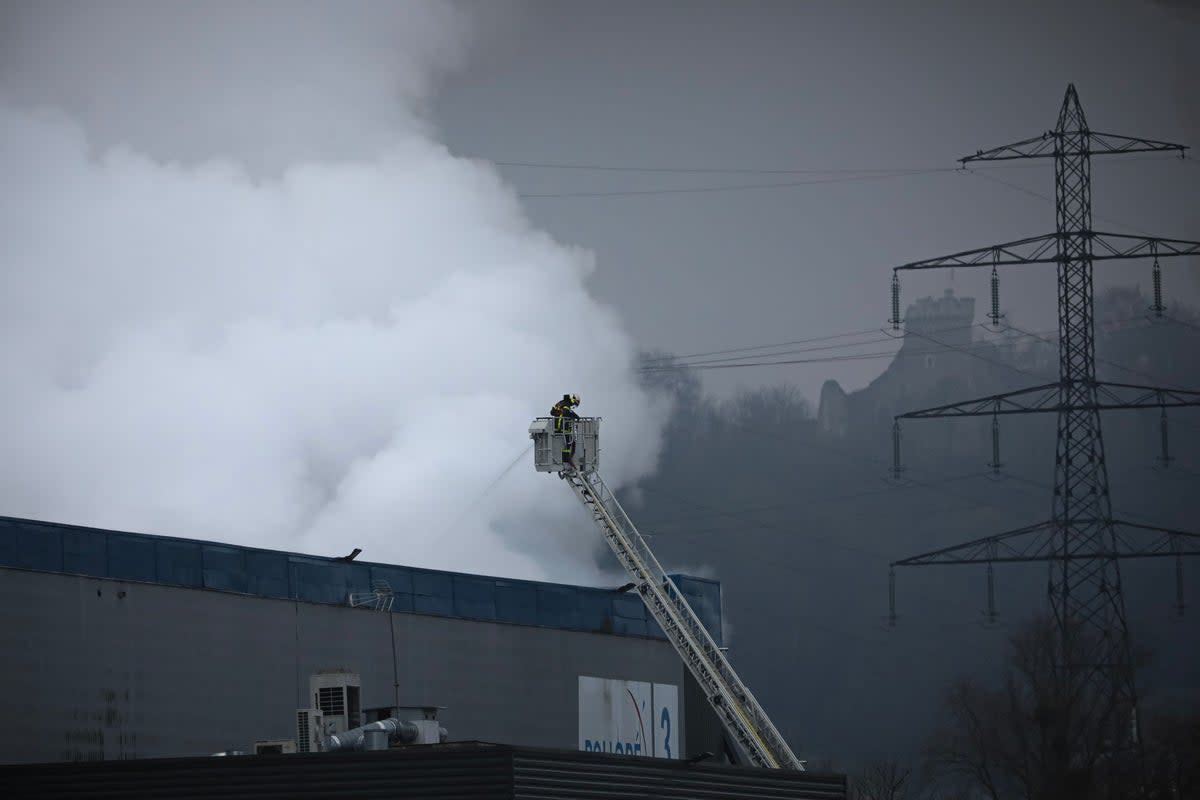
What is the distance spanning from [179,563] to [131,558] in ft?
5.20

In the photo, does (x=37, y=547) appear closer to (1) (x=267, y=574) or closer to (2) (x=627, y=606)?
(1) (x=267, y=574)

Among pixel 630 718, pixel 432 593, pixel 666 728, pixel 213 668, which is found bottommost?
pixel 666 728

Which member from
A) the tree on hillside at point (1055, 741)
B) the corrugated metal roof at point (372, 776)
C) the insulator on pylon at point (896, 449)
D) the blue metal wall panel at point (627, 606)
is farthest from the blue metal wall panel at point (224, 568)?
the tree on hillside at point (1055, 741)

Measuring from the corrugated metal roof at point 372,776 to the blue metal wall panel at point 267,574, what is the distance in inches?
655

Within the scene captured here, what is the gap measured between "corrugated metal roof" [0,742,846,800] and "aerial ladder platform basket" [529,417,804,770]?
79.4ft

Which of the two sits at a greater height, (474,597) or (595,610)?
(474,597)

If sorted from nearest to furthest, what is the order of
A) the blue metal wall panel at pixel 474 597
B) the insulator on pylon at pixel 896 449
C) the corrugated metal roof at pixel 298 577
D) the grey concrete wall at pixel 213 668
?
the grey concrete wall at pixel 213 668, the corrugated metal roof at pixel 298 577, the blue metal wall panel at pixel 474 597, the insulator on pylon at pixel 896 449

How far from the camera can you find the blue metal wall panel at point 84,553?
48.2 metres

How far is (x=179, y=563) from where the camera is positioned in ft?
166

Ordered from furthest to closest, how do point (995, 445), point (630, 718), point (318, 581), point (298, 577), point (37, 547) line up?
point (995, 445) → point (630, 718) → point (318, 581) → point (298, 577) → point (37, 547)

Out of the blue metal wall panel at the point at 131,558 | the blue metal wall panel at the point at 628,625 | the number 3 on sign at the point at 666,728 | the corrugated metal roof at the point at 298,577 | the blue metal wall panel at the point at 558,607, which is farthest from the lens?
the blue metal wall panel at the point at 628,625

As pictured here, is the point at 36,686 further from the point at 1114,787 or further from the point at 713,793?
the point at 1114,787

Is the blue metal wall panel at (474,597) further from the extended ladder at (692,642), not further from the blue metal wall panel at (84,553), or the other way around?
the blue metal wall panel at (84,553)

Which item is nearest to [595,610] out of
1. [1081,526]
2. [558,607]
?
[558,607]
